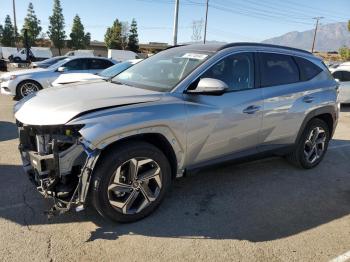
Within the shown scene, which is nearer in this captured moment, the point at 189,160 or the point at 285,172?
the point at 189,160

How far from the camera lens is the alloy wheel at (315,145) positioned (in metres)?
5.40

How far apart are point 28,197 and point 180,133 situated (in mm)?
1930

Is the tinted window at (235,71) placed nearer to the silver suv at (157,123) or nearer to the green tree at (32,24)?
the silver suv at (157,123)

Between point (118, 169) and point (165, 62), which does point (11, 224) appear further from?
point (165, 62)

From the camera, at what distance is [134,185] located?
139 inches

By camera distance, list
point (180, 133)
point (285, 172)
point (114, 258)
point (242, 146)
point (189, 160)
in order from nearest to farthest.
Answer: point (114, 258), point (180, 133), point (189, 160), point (242, 146), point (285, 172)

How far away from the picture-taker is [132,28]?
66938 mm

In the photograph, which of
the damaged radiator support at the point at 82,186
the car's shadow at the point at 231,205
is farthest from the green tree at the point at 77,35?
the damaged radiator support at the point at 82,186

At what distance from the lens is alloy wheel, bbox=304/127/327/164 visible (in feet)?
17.7

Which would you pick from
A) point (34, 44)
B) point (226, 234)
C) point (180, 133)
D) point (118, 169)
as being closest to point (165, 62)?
point (180, 133)

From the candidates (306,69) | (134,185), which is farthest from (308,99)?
(134,185)

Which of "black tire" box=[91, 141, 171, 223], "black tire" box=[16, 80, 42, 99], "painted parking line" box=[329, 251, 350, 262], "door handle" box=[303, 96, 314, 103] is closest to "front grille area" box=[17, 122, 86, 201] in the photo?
"black tire" box=[91, 141, 171, 223]

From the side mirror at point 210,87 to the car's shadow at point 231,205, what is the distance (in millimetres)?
1088

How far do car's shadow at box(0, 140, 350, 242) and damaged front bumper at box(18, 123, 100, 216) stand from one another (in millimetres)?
425
